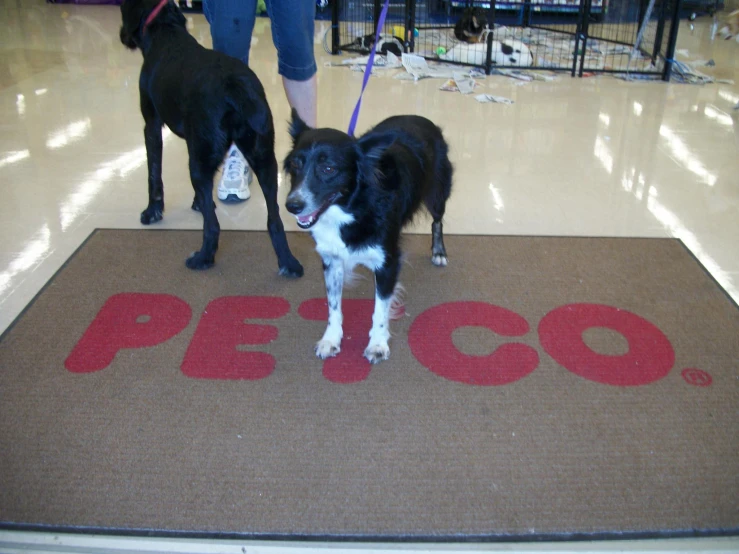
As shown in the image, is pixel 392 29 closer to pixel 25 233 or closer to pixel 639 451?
pixel 25 233

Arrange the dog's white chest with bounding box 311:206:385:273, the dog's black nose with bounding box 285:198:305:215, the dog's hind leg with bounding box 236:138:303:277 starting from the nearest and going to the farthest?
the dog's black nose with bounding box 285:198:305:215 < the dog's white chest with bounding box 311:206:385:273 < the dog's hind leg with bounding box 236:138:303:277

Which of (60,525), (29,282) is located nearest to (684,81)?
(29,282)

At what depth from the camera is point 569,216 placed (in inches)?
111

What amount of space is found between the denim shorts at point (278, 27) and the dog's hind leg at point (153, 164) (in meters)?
0.43

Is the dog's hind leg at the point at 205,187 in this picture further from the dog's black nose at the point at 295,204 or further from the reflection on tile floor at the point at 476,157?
the dog's black nose at the point at 295,204

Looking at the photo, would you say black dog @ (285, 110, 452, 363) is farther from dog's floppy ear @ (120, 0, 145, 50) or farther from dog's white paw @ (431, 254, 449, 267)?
dog's floppy ear @ (120, 0, 145, 50)

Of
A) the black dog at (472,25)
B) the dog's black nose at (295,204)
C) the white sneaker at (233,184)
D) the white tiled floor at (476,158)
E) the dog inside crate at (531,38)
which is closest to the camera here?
the dog's black nose at (295,204)

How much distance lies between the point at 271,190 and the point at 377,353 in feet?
2.60

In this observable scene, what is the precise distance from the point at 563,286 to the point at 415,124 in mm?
825

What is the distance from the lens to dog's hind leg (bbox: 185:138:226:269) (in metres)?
2.14

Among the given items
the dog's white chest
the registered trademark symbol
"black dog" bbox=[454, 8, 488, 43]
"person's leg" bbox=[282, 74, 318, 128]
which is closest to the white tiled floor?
"person's leg" bbox=[282, 74, 318, 128]

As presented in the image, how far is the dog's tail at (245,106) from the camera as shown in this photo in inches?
80.9

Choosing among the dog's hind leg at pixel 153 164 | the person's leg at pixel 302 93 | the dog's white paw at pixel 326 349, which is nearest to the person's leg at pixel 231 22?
the person's leg at pixel 302 93

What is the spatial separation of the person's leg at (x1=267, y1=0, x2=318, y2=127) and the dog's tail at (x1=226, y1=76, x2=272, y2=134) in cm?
56
